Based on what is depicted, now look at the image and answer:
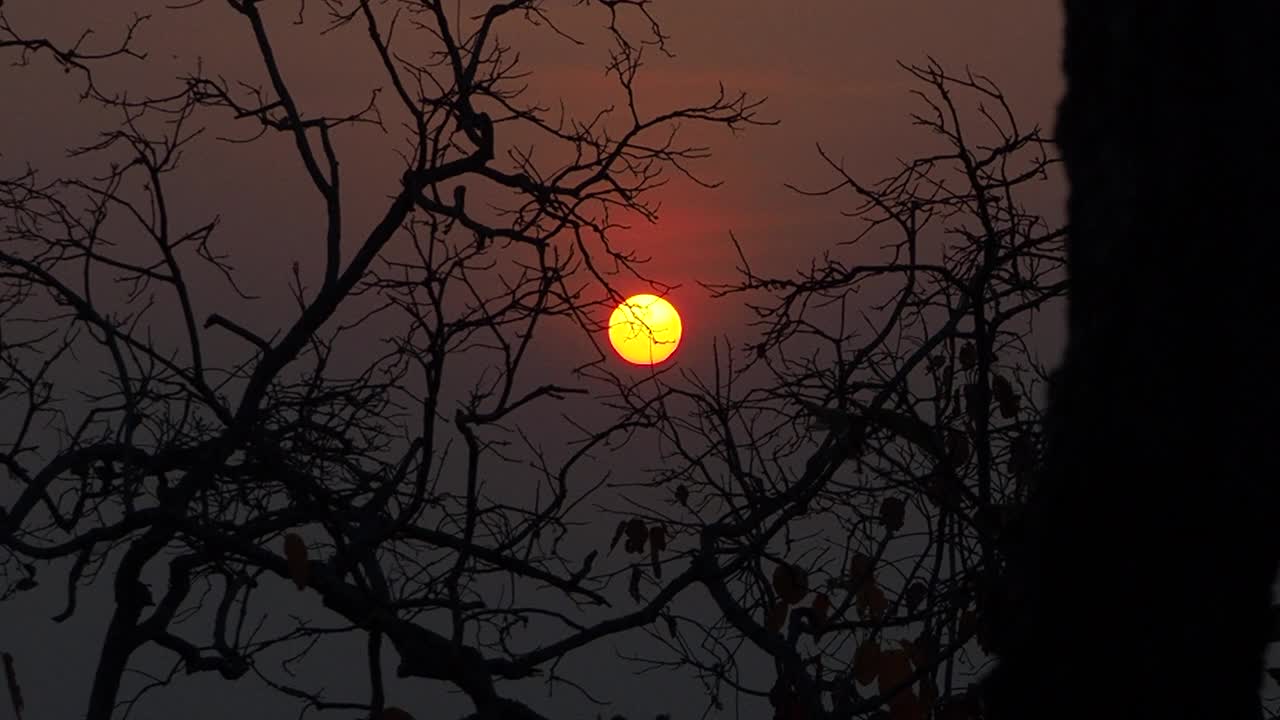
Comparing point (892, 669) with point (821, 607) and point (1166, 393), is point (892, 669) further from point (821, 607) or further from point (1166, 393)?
point (1166, 393)

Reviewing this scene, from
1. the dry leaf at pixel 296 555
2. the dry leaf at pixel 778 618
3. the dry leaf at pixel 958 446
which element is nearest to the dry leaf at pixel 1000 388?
the dry leaf at pixel 958 446

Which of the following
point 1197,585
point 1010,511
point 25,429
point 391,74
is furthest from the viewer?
point 25,429

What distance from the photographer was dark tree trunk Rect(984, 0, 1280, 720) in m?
2.34

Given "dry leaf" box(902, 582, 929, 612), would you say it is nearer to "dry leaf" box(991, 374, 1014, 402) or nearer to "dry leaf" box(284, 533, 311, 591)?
"dry leaf" box(991, 374, 1014, 402)

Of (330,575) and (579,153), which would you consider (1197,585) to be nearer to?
(330,575)

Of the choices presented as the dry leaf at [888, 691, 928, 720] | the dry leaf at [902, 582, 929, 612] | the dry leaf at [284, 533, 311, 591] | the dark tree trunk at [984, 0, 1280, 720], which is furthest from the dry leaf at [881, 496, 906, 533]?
the dark tree trunk at [984, 0, 1280, 720]

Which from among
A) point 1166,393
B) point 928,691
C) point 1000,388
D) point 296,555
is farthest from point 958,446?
point 1166,393

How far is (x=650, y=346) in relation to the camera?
22.8 feet

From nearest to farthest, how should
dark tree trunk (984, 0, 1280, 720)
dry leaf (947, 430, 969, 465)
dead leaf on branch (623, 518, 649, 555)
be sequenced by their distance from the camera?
1. dark tree trunk (984, 0, 1280, 720)
2. dry leaf (947, 430, 969, 465)
3. dead leaf on branch (623, 518, 649, 555)

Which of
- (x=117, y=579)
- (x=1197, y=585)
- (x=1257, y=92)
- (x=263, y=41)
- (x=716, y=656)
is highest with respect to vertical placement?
(x=263, y=41)

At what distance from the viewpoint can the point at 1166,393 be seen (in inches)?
92.6

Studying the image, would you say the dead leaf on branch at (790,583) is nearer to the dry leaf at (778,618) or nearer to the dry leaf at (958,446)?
the dry leaf at (778,618)

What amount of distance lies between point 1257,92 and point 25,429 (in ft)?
22.9

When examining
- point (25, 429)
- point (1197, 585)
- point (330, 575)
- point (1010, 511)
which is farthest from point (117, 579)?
point (1197, 585)
